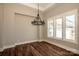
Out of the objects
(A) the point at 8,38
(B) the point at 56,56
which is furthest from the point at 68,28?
(A) the point at 8,38

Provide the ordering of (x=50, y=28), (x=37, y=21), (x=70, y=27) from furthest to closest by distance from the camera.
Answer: (x=50, y=28) < (x=37, y=21) < (x=70, y=27)

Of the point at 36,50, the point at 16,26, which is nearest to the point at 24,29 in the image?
the point at 16,26

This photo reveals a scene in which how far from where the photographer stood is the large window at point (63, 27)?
1.50 m

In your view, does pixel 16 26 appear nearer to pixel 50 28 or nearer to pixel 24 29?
pixel 24 29

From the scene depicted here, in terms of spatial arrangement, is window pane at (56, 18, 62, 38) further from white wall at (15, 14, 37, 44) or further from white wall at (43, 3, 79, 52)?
white wall at (15, 14, 37, 44)

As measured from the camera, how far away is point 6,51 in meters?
1.55

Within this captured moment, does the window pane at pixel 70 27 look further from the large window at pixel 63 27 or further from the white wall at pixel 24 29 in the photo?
the white wall at pixel 24 29

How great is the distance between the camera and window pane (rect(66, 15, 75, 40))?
4.89 feet

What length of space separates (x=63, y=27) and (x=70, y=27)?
0.50 ft

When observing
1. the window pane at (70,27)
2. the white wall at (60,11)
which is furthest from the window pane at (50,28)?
the window pane at (70,27)

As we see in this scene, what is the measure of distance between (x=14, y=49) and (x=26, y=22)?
695 millimetres

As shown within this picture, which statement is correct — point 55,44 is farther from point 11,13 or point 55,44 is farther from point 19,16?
point 11,13

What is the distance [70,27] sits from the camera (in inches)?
59.7

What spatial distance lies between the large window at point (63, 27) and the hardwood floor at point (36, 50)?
0.31 metres
